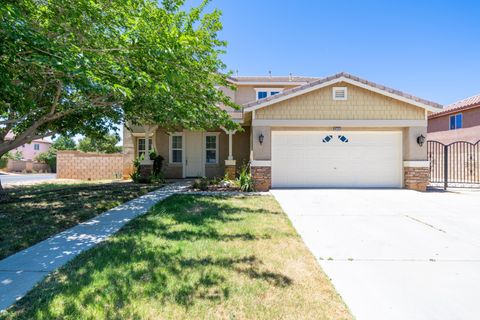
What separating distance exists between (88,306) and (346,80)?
11.6 meters

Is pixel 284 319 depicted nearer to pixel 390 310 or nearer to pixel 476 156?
pixel 390 310

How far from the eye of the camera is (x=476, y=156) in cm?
1572

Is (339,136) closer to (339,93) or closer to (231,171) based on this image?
(339,93)

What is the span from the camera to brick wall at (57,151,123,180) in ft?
57.4

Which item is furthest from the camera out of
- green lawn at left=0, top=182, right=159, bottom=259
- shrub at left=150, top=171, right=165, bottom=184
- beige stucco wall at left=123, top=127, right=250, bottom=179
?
beige stucco wall at left=123, top=127, right=250, bottom=179

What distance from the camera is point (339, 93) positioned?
1132 cm

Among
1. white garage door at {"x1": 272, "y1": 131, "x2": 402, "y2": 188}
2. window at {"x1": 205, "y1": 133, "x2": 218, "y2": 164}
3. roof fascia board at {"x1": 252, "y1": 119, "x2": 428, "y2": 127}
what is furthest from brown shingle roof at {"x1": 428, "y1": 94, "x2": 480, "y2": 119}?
window at {"x1": 205, "y1": 133, "x2": 218, "y2": 164}

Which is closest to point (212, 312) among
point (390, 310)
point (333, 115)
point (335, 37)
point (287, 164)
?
point (390, 310)

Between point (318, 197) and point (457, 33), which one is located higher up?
point (457, 33)

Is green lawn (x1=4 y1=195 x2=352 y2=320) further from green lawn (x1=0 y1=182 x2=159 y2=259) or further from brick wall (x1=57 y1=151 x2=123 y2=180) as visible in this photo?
brick wall (x1=57 y1=151 x2=123 y2=180)

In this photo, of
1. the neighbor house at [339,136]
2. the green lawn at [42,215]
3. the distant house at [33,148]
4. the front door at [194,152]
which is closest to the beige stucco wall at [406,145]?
A: the neighbor house at [339,136]

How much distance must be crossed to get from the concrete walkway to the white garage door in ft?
23.3

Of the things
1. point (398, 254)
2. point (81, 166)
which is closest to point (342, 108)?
point (398, 254)

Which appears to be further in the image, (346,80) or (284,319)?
(346,80)
